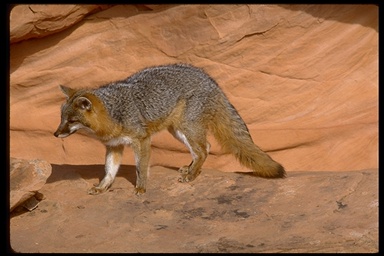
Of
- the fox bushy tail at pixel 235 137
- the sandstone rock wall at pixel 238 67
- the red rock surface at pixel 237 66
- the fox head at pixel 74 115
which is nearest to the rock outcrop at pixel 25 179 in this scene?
the fox head at pixel 74 115

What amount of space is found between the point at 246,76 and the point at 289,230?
4534 mm

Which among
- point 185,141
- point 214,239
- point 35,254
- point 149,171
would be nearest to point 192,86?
point 185,141

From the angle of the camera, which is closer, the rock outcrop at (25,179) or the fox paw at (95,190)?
the rock outcrop at (25,179)

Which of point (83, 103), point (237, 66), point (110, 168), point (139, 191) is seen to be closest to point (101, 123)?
point (83, 103)

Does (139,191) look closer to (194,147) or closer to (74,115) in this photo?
(194,147)

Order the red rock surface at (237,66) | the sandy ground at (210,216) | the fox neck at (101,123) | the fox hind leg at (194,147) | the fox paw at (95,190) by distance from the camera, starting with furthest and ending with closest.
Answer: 1. the red rock surface at (237,66)
2. the fox hind leg at (194,147)
3. the fox paw at (95,190)
4. the fox neck at (101,123)
5. the sandy ground at (210,216)

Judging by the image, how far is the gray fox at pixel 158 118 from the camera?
7.64 metres

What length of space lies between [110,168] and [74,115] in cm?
91

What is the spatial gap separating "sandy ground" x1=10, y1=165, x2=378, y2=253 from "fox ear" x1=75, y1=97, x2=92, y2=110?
1070 millimetres

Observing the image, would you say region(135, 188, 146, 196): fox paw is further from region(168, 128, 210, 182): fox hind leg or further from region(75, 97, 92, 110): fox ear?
region(75, 97, 92, 110): fox ear

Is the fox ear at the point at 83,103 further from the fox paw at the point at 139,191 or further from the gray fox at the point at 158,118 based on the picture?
the fox paw at the point at 139,191

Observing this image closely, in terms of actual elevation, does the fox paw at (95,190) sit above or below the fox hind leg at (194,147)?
below

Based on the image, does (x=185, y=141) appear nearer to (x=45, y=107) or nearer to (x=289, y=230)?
(x=289, y=230)

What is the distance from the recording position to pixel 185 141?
26.6 ft
